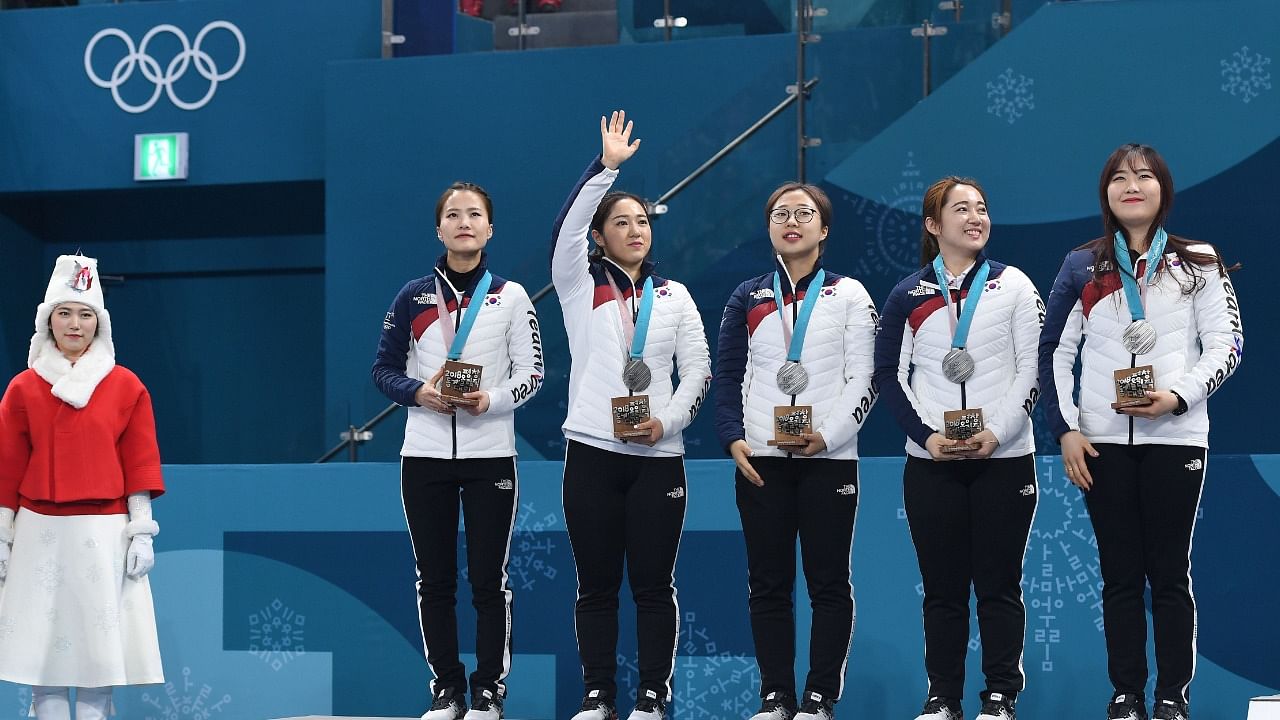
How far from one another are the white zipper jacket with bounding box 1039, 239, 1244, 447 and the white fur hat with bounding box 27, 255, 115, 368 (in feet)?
9.27

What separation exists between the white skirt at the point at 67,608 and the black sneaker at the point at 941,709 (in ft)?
7.70

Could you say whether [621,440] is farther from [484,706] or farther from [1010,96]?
[1010,96]

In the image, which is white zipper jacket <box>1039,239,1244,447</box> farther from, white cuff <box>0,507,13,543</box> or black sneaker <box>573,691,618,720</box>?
white cuff <box>0,507,13,543</box>

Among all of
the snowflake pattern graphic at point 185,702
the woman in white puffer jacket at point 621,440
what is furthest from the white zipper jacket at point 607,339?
the snowflake pattern graphic at point 185,702

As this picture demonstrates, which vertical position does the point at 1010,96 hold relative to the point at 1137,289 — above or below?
above

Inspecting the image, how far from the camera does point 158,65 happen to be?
28.7 feet

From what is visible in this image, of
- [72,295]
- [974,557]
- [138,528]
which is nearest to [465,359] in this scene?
[138,528]

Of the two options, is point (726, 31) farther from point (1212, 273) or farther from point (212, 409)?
point (212, 409)

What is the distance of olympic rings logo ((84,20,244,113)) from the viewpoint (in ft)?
28.5

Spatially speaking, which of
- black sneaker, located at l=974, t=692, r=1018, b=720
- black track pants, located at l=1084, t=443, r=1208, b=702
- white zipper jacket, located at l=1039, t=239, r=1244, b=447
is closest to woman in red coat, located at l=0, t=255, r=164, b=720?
black sneaker, located at l=974, t=692, r=1018, b=720

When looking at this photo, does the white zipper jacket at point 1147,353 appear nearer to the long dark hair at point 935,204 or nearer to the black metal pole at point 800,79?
the long dark hair at point 935,204

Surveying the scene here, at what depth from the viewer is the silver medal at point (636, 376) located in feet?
14.9

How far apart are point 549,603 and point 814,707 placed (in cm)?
150

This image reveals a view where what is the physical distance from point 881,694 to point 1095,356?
1.57 metres
